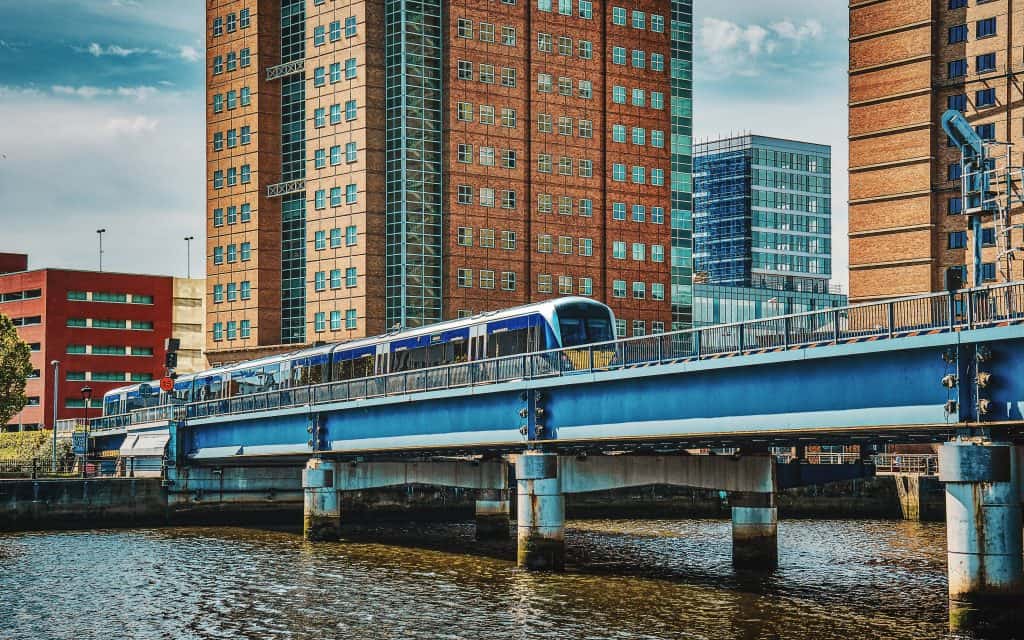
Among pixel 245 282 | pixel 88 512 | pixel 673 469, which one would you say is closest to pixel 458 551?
pixel 673 469

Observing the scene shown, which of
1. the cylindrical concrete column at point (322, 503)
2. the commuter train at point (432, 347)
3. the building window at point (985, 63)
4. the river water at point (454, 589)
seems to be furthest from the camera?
the building window at point (985, 63)

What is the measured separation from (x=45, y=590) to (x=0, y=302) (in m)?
125

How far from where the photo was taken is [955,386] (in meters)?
37.3

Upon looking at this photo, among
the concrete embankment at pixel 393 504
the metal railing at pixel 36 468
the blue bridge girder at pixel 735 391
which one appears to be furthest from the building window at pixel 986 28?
the metal railing at pixel 36 468

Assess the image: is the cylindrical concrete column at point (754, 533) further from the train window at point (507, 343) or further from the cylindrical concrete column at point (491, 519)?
the cylindrical concrete column at point (491, 519)

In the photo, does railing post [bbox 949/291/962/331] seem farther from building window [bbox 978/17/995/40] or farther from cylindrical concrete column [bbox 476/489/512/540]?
building window [bbox 978/17/995/40]

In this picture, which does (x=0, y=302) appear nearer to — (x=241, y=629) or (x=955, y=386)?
(x=241, y=629)

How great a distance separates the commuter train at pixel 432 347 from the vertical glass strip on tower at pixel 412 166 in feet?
92.7

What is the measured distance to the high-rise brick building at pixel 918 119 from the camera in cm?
11031

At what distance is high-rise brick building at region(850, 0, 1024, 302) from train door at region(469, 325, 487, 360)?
57264 mm

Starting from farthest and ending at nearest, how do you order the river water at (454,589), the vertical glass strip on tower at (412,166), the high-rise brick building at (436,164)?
the high-rise brick building at (436,164) → the vertical glass strip on tower at (412,166) → the river water at (454,589)

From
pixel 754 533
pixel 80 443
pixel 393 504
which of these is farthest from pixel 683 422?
pixel 80 443

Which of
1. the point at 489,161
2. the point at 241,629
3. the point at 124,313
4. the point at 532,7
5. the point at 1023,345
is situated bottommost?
the point at 241,629

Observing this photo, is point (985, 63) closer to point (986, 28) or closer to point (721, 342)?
point (986, 28)
